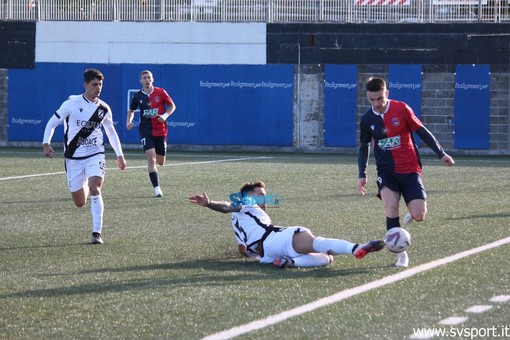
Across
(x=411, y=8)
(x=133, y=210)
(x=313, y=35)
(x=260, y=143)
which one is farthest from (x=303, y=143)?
(x=133, y=210)

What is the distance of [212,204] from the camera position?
31.4ft

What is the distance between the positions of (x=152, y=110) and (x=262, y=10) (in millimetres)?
15241

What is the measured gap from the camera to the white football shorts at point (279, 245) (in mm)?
9688

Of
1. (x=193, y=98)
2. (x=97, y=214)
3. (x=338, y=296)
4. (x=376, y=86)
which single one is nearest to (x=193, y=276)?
(x=338, y=296)

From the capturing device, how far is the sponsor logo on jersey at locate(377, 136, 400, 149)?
10188mm

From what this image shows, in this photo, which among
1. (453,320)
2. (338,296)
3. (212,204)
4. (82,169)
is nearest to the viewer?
(453,320)

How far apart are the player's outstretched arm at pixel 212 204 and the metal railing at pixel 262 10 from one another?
76.6 feet

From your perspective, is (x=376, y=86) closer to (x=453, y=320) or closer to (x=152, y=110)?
(x=453, y=320)

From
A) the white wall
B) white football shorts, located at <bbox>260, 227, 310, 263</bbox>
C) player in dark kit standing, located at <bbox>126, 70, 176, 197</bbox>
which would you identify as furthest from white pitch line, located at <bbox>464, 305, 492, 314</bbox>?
the white wall

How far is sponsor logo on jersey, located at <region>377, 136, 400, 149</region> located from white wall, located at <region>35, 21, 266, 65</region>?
75.8 ft

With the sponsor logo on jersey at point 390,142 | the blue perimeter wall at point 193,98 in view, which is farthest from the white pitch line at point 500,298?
the blue perimeter wall at point 193,98

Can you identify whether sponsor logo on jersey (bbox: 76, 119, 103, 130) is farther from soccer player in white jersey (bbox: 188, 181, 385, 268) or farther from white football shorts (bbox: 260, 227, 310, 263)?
white football shorts (bbox: 260, 227, 310, 263)

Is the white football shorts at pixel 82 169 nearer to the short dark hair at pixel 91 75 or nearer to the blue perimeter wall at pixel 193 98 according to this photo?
the short dark hair at pixel 91 75

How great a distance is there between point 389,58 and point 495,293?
24.4m
